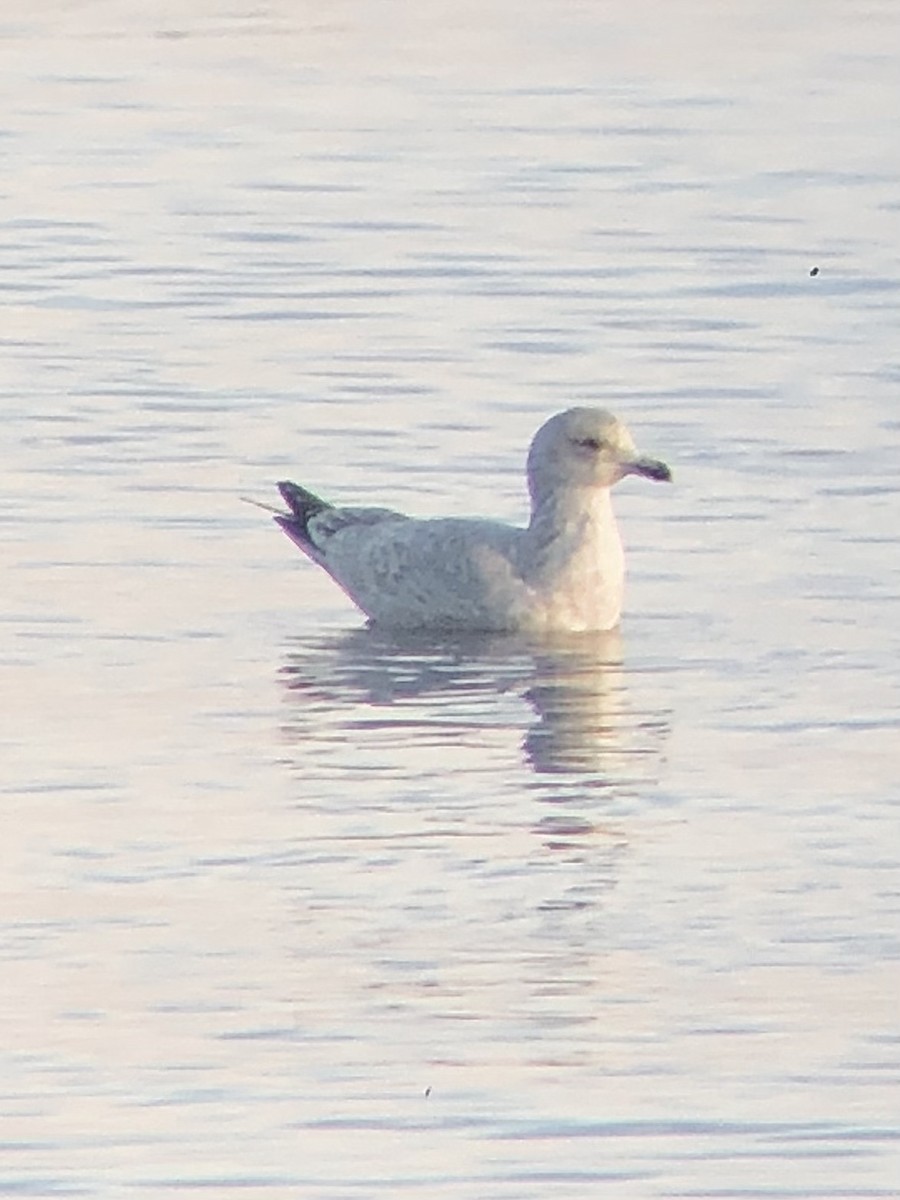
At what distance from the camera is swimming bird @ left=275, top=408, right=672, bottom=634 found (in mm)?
12727

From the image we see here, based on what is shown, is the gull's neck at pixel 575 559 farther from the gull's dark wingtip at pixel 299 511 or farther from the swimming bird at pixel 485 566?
the gull's dark wingtip at pixel 299 511

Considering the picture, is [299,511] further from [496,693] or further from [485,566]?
[496,693]

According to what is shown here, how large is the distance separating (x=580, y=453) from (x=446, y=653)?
88 centimetres

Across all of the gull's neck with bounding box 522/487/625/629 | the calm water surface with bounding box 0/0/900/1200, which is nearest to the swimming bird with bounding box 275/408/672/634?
the gull's neck with bounding box 522/487/625/629

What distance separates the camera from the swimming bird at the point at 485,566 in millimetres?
12727

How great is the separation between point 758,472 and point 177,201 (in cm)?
559

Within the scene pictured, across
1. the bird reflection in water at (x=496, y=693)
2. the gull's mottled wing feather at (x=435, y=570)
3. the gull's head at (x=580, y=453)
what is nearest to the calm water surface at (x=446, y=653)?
the bird reflection in water at (x=496, y=693)

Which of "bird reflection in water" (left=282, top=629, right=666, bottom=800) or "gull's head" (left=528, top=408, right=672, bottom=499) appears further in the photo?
"gull's head" (left=528, top=408, right=672, bottom=499)

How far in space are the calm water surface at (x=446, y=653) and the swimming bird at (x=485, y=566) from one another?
0.41 feet

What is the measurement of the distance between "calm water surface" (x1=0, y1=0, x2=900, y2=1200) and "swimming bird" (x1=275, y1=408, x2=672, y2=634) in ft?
0.41

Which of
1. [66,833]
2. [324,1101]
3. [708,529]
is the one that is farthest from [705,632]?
[324,1101]

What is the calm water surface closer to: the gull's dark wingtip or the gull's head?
the gull's dark wingtip

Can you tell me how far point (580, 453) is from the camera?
13172 mm

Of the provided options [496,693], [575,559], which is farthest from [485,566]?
[496,693]
